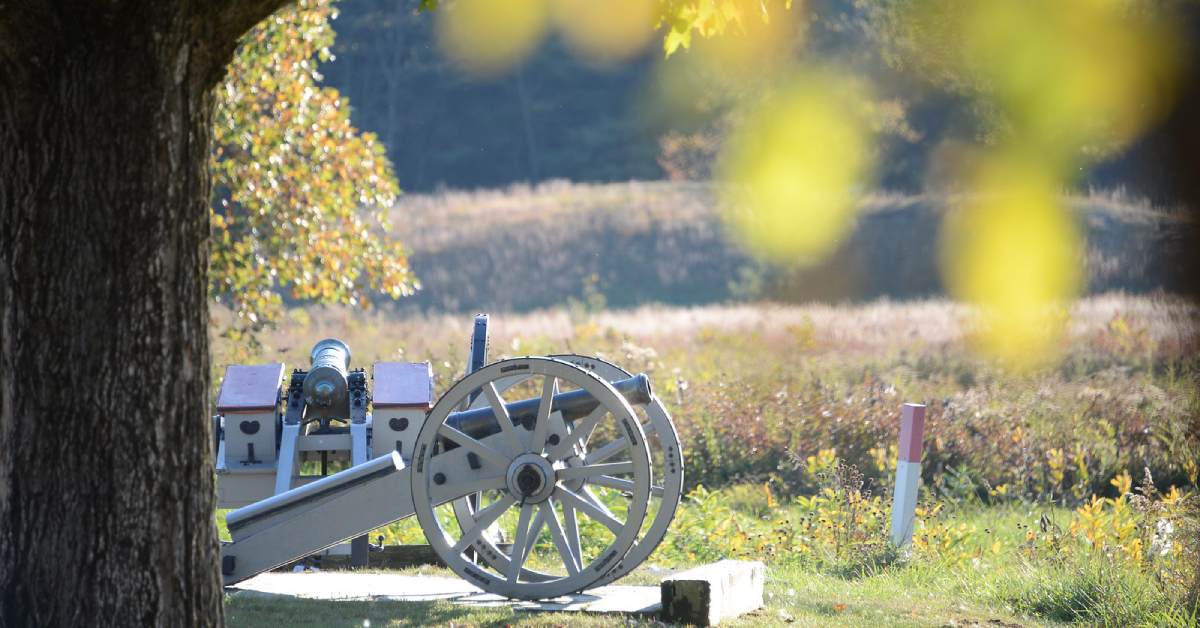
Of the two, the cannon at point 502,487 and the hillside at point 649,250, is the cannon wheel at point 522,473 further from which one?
the hillside at point 649,250

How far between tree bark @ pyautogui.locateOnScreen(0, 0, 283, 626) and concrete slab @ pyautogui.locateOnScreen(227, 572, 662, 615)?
2293mm

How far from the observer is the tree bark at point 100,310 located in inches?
180

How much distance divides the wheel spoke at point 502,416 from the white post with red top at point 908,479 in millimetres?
2781

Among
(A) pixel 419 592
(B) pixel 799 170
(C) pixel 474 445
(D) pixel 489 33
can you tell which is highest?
(D) pixel 489 33

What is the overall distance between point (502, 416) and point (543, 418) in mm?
184

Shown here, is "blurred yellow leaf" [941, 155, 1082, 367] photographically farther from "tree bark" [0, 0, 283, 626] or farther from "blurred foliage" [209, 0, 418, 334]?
"tree bark" [0, 0, 283, 626]

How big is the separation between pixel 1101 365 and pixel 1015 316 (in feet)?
9.14

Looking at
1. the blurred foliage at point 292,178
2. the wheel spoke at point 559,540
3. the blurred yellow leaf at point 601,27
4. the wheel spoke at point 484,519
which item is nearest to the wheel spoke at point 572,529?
the wheel spoke at point 559,540

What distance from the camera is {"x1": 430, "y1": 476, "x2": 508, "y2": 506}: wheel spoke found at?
22.0 feet

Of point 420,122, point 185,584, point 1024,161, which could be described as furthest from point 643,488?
point 420,122

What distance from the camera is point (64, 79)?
459 cm

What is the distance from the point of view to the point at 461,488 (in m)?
6.71

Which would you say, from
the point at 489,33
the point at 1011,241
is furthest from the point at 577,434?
the point at 489,33

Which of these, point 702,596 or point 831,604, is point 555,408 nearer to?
point 702,596
